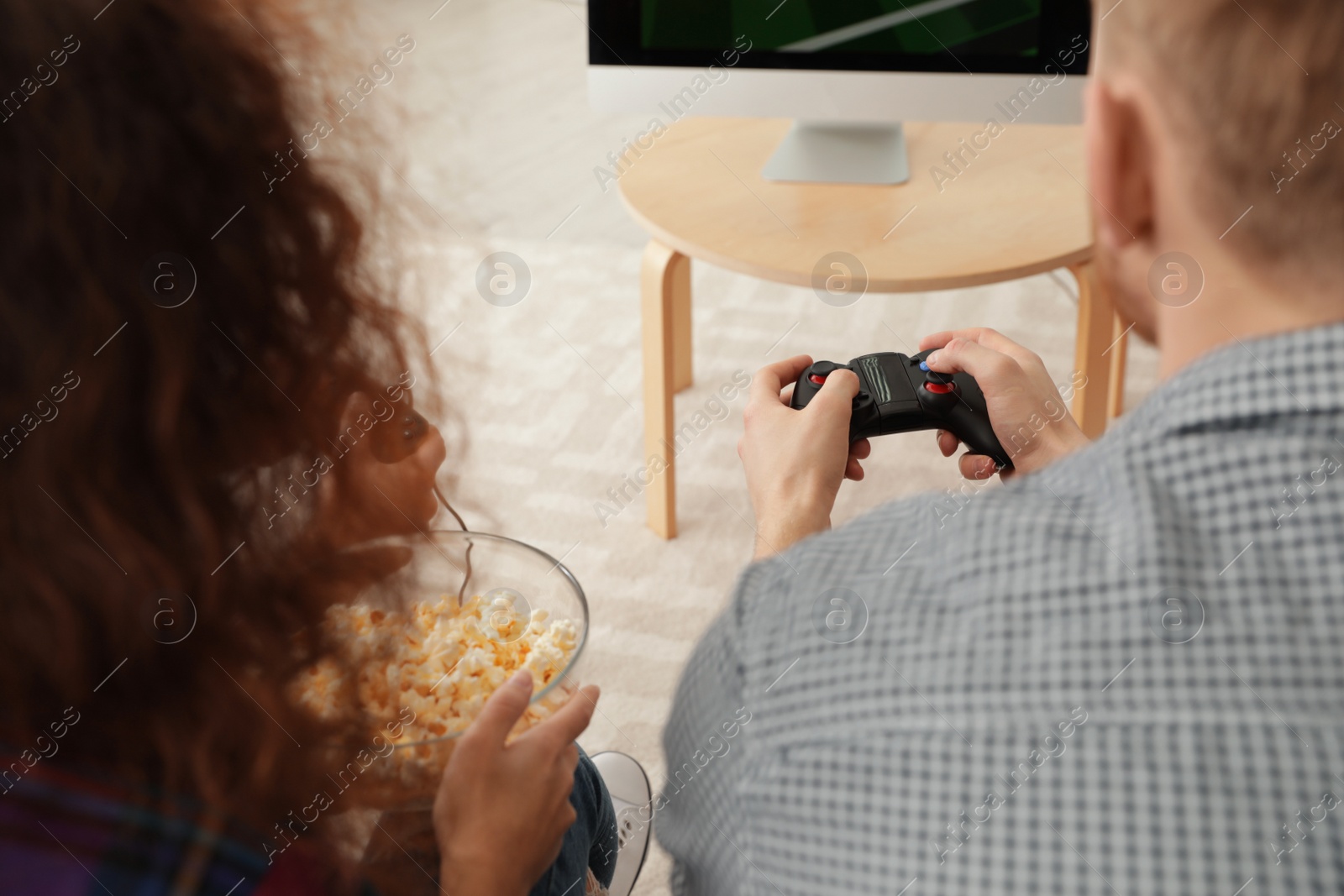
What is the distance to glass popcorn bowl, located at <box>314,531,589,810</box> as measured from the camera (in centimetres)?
62

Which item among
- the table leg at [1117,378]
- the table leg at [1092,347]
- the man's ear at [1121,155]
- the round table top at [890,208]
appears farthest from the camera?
the table leg at [1117,378]

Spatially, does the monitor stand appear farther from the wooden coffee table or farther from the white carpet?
the white carpet

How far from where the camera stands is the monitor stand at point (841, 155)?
161cm

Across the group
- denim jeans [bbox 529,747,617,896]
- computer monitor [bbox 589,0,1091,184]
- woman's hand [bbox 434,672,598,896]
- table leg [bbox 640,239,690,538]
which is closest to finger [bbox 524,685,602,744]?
woman's hand [bbox 434,672,598,896]

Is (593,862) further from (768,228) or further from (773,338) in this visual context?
(773,338)

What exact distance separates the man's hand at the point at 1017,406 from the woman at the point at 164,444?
536 mm

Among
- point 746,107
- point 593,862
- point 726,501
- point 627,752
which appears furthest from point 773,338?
point 593,862

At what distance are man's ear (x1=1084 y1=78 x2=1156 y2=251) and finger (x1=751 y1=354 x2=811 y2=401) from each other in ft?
1.38

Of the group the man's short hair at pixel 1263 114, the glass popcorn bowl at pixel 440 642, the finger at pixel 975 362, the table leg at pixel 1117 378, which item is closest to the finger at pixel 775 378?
the finger at pixel 975 362

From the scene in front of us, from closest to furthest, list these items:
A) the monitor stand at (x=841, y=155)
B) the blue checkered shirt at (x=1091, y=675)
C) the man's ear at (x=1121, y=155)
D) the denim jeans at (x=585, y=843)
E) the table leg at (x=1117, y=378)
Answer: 1. the blue checkered shirt at (x=1091, y=675)
2. the man's ear at (x=1121, y=155)
3. the denim jeans at (x=585, y=843)
4. the monitor stand at (x=841, y=155)
5. the table leg at (x=1117, y=378)

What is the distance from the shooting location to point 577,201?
2877mm

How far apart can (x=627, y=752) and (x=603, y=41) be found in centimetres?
97

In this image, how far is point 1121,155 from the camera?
0.50 meters

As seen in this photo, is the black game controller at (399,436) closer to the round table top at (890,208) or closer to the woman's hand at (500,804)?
the woman's hand at (500,804)
